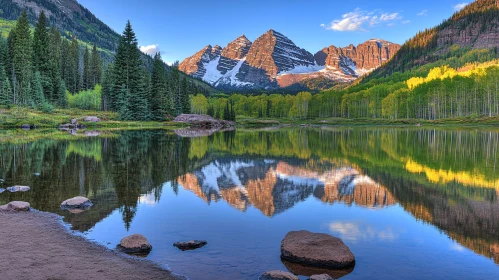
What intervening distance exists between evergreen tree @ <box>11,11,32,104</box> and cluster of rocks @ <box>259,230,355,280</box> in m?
94.5

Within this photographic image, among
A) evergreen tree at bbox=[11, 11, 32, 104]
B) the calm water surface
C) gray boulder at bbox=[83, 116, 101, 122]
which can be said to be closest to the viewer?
the calm water surface

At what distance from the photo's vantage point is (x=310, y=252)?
31.5ft

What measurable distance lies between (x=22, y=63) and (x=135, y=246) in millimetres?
102832

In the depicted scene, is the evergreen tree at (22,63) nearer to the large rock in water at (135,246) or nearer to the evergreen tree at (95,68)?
the evergreen tree at (95,68)

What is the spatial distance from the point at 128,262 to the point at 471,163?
28360 mm

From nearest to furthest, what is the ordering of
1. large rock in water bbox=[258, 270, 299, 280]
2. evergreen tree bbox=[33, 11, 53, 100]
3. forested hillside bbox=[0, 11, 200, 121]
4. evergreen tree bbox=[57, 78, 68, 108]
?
1. large rock in water bbox=[258, 270, 299, 280]
2. forested hillside bbox=[0, 11, 200, 121]
3. evergreen tree bbox=[33, 11, 53, 100]
4. evergreen tree bbox=[57, 78, 68, 108]

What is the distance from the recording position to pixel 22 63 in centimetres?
9194

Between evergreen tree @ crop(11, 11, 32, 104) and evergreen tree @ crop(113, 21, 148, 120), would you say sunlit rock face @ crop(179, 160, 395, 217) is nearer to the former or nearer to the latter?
evergreen tree @ crop(113, 21, 148, 120)

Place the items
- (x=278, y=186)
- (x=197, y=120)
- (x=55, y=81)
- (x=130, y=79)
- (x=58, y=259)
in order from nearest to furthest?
(x=58, y=259) → (x=278, y=186) → (x=130, y=79) → (x=55, y=81) → (x=197, y=120)

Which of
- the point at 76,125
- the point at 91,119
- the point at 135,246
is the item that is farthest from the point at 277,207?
the point at 91,119

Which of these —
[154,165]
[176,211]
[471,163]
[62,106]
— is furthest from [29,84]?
[471,163]

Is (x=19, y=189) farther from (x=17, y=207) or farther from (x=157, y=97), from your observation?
(x=157, y=97)

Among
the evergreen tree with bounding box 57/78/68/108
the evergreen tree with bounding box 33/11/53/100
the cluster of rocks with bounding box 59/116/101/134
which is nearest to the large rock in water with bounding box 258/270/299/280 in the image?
the cluster of rocks with bounding box 59/116/101/134

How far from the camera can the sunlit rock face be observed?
16.8 meters
